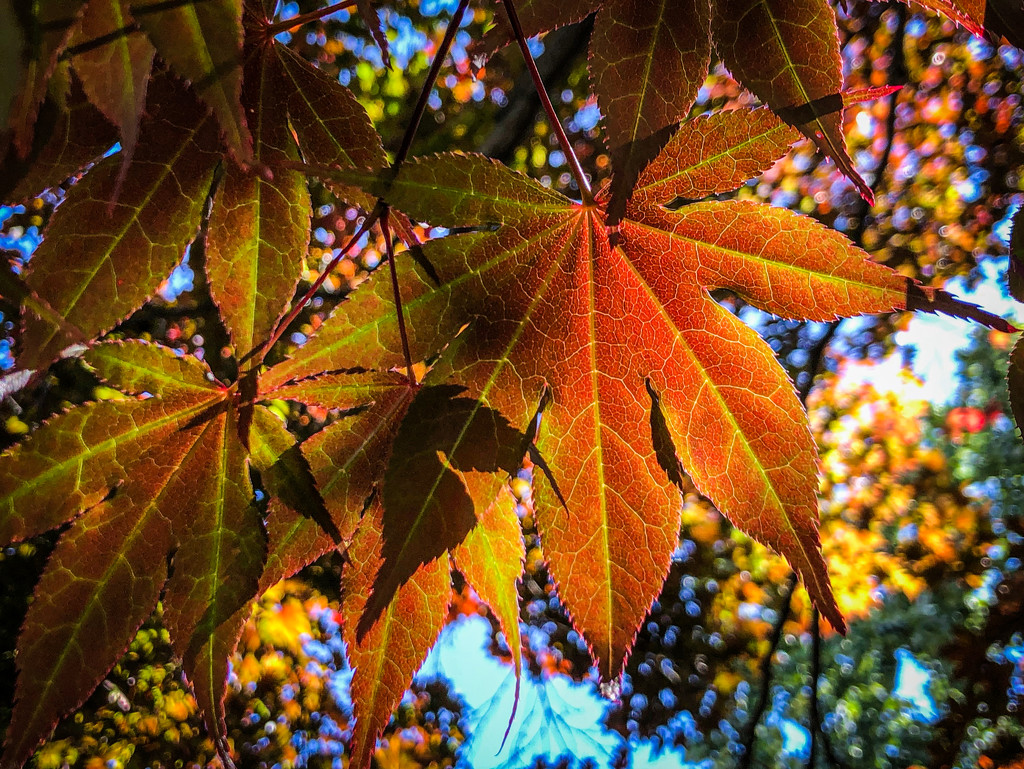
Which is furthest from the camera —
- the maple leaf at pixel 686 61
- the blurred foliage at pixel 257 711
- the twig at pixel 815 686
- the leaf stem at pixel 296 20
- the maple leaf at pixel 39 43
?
the blurred foliage at pixel 257 711

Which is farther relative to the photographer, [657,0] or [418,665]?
[418,665]

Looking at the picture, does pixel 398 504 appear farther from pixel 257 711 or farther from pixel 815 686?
pixel 257 711

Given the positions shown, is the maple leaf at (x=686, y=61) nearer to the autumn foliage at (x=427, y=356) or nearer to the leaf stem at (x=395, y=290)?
the autumn foliage at (x=427, y=356)

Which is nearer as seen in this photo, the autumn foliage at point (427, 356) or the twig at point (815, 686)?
the autumn foliage at point (427, 356)

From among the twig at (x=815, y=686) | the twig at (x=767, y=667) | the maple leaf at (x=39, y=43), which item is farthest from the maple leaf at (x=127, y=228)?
the twig at (x=815, y=686)

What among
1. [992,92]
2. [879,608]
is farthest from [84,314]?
[879,608]

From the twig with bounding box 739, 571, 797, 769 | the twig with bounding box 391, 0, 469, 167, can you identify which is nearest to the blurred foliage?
the twig with bounding box 739, 571, 797, 769

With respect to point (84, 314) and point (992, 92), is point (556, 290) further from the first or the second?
point (992, 92)
